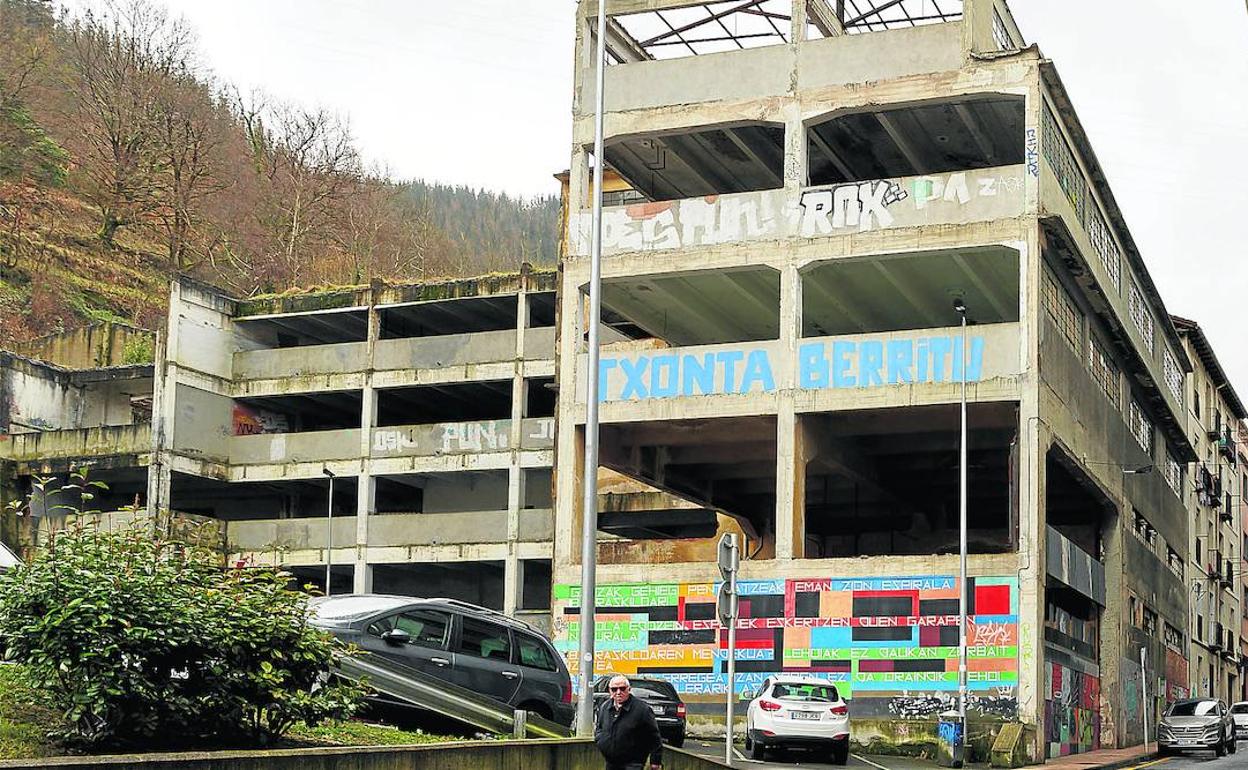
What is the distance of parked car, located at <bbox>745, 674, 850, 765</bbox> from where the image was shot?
28.9m

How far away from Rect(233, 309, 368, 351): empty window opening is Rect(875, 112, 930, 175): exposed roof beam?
2216cm

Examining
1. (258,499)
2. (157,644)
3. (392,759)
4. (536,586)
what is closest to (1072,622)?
(536,586)

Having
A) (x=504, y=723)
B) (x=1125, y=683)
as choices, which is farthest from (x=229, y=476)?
(x=504, y=723)

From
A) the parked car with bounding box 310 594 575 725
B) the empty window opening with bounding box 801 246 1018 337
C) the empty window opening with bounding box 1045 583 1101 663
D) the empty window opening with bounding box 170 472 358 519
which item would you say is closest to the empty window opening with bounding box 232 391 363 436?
the empty window opening with bounding box 170 472 358 519

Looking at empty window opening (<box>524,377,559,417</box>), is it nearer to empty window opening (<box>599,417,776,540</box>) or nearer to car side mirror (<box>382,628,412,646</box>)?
empty window opening (<box>599,417,776,540</box>)

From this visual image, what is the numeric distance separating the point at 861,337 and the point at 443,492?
80.2 feet

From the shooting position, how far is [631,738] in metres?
14.1

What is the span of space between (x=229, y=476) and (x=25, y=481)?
695 centimetres

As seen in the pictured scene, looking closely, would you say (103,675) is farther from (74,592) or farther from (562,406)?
(562,406)

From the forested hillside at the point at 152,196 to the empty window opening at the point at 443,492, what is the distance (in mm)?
15442

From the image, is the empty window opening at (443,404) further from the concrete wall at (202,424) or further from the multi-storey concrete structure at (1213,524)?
the multi-storey concrete structure at (1213,524)

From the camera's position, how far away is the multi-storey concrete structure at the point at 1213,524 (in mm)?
77812

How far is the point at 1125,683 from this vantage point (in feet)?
160

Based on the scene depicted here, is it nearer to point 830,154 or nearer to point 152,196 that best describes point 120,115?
point 152,196
